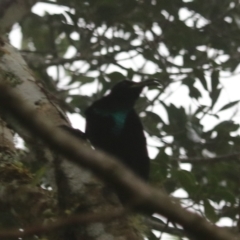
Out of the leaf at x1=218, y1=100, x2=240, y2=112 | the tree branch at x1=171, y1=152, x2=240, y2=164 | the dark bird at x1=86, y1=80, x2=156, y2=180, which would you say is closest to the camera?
the dark bird at x1=86, y1=80, x2=156, y2=180

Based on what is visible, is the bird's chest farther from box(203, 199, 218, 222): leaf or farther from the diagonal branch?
the diagonal branch

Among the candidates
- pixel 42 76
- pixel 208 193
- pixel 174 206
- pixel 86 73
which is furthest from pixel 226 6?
pixel 174 206

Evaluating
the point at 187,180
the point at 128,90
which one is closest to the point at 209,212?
the point at 187,180

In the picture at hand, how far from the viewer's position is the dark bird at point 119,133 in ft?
12.1

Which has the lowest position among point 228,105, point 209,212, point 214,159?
point 209,212

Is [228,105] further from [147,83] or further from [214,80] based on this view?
[147,83]

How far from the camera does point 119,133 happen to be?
3855 millimetres

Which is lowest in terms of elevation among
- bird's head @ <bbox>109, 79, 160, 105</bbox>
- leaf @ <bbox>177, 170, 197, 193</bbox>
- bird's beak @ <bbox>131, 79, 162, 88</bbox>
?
leaf @ <bbox>177, 170, 197, 193</bbox>

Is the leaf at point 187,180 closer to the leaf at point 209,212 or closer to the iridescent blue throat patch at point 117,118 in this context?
the leaf at point 209,212

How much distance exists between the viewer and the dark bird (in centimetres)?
370

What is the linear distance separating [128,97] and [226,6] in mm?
1982

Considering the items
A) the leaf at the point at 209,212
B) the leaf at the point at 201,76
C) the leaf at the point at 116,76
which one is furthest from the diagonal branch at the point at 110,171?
the leaf at the point at 201,76

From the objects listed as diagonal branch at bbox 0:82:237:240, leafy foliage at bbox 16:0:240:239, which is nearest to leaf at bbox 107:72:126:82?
leafy foliage at bbox 16:0:240:239

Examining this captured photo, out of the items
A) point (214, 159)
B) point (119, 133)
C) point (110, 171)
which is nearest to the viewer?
point (110, 171)
